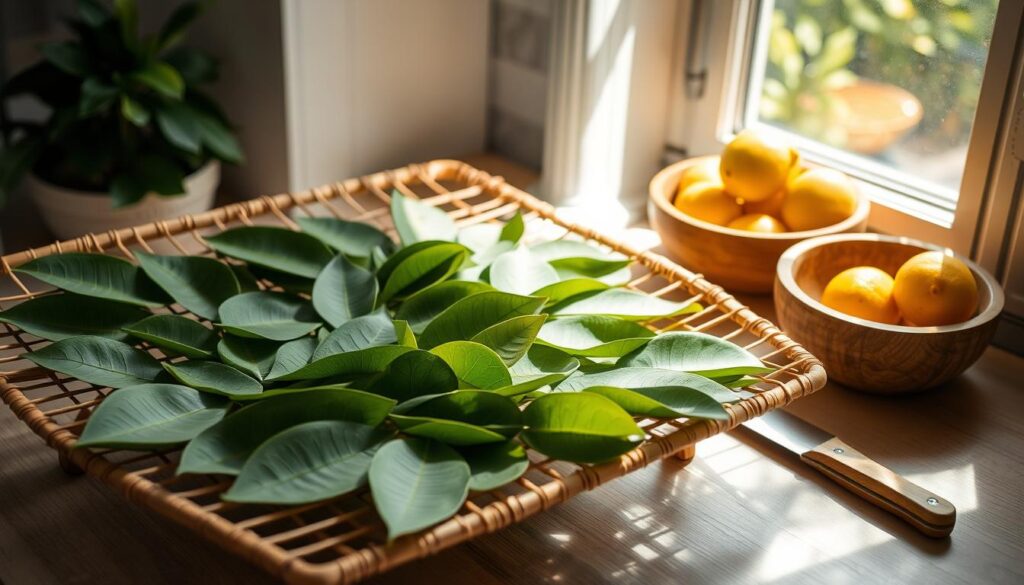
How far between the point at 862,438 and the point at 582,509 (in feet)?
0.88

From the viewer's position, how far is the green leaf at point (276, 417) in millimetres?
765

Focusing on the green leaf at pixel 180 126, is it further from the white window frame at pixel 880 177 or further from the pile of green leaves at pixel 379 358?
the white window frame at pixel 880 177

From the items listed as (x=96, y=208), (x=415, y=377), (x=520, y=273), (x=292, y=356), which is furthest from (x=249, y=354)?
(x=96, y=208)

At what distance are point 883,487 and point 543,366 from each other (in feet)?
0.95

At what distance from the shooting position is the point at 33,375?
878 mm

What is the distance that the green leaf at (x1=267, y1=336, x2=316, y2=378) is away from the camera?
0.88 m

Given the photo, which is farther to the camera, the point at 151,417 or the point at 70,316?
the point at 70,316

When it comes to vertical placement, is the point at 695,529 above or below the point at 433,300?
below

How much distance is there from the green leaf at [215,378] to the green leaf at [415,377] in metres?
0.10

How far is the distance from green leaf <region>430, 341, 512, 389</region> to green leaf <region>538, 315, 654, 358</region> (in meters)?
0.09

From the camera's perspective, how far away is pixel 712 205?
117 cm

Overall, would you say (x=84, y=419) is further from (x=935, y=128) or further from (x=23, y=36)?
(x=23, y=36)

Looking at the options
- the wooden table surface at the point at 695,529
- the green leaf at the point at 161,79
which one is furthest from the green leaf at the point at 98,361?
the green leaf at the point at 161,79

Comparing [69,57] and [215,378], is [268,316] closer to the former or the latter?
[215,378]
